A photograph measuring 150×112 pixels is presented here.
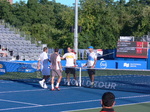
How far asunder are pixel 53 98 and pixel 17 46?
2479 cm

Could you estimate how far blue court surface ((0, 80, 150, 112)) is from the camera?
1313cm

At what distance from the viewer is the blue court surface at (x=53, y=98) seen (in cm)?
1313

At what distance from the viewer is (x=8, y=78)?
24094mm

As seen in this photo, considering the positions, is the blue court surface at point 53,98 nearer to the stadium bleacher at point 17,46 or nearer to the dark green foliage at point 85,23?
the stadium bleacher at point 17,46

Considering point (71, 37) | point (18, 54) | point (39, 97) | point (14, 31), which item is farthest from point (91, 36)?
point (39, 97)

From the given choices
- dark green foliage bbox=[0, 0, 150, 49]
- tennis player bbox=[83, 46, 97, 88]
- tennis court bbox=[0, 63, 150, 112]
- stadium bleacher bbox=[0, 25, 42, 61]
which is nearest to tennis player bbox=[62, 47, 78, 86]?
tennis court bbox=[0, 63, 150, 112]

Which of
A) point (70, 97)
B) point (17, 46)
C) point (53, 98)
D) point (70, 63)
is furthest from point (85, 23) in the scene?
point (53, 98)

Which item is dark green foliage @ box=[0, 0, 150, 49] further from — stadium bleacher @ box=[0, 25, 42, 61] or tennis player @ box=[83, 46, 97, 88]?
tennis player @ box=[83, 46, 97, 88]

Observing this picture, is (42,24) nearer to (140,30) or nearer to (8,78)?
(140,30)

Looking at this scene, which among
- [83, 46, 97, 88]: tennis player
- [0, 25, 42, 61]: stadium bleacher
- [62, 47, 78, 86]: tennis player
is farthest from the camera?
[0, 25, 42, 61]: stadium bleacher

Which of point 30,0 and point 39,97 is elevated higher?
point 30,0

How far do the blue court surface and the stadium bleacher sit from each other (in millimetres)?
17152

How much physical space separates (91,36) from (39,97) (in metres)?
43.4

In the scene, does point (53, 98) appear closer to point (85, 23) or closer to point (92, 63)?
point (92, 63)
